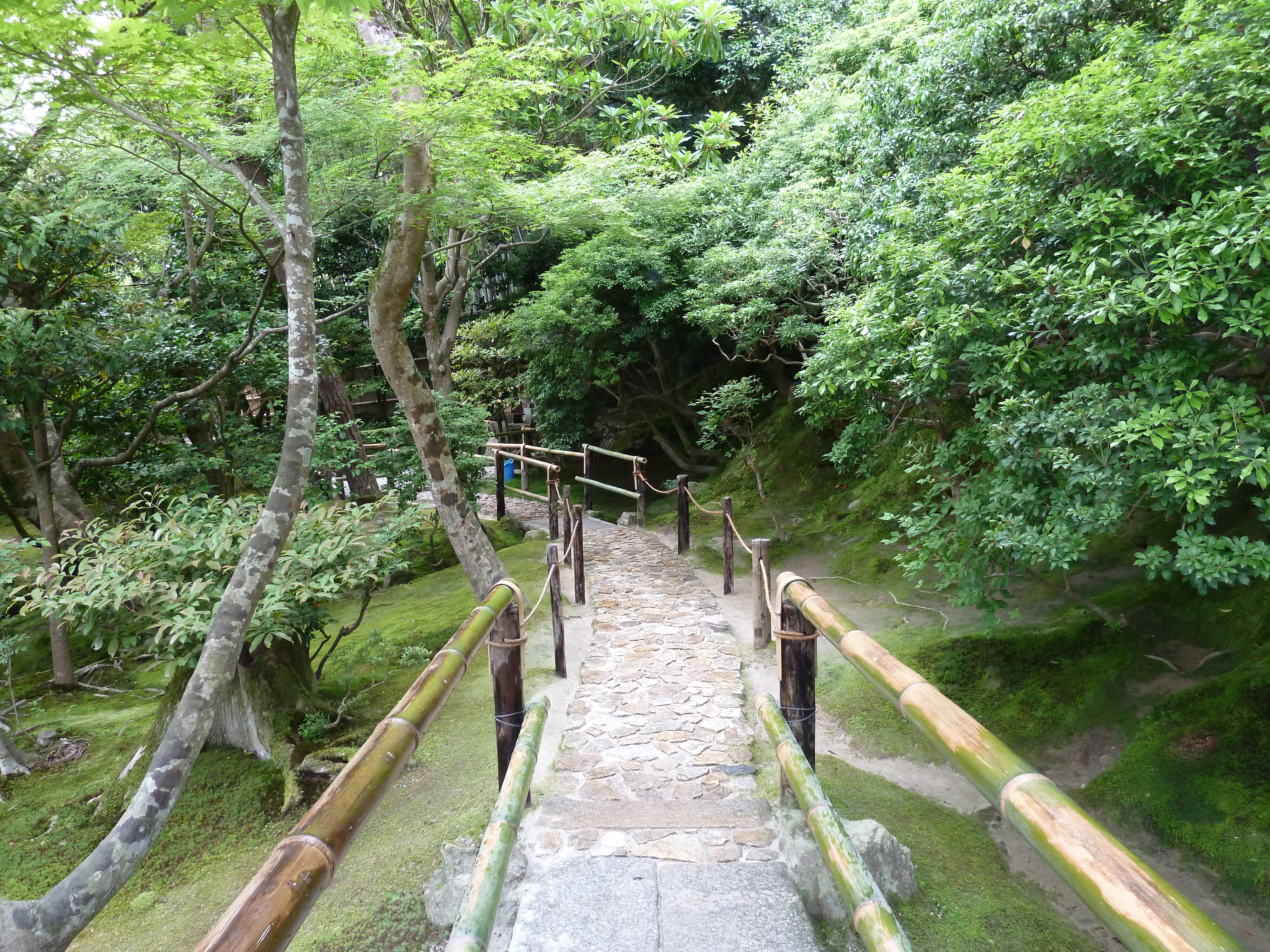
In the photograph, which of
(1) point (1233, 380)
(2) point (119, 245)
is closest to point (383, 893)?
(1) point (1233, 380)

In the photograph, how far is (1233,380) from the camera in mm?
4090

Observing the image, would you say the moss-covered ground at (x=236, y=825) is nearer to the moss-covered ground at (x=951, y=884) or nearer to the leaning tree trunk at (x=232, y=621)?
the leaning tree trunk at (x=232, y=621)

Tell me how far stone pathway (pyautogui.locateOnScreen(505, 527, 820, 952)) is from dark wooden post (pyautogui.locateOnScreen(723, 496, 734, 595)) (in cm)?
162

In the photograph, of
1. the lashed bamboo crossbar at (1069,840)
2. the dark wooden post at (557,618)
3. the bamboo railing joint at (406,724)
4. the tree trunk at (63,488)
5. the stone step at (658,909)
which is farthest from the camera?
the tree trunk at (63,488)

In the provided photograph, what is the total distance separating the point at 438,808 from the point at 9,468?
6455 mm

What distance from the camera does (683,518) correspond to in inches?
368

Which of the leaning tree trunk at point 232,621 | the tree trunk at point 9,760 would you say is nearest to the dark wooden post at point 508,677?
the leaning tree trunk at point 232,621

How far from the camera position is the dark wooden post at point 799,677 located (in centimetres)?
294

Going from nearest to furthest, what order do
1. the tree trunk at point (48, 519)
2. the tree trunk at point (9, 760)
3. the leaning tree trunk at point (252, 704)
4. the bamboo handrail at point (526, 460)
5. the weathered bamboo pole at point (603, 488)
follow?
the leaning tree trunk at point (252, 704) < the tree trunk at point (9, 760) < the tree trunk at point (48, 519) < the bamboo handrail at point (526, 460) < the weathered bamboo pole at point (603, 488)

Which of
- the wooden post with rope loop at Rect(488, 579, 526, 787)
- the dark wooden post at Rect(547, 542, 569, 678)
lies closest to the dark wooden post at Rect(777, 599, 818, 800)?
the wooden post with rope loop at Rect(488, 579, 526, 787)

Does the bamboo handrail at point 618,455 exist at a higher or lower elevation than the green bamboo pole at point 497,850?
higher

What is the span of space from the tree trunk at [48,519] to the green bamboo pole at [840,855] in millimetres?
6423

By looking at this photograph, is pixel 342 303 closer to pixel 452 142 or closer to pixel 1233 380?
pixel 452 142

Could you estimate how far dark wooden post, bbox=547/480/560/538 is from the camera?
9.57 m
